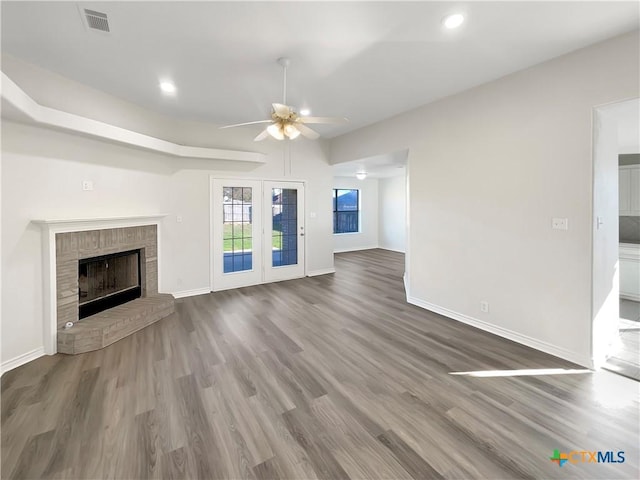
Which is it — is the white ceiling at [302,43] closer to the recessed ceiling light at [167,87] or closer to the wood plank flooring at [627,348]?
the recessed ceiling light at [167,87]

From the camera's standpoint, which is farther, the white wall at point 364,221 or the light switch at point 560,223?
the white wall at point 364,221

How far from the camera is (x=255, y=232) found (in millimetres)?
5645

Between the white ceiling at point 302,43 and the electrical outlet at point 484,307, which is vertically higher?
the white ceiling at point 302,43

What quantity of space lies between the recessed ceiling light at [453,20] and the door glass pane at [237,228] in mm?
4097

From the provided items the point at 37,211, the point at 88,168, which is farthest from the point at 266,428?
the point at 88,168

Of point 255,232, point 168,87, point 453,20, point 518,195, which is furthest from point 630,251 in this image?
point 168,87

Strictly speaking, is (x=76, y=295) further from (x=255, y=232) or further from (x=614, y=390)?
(x=614, y=390)

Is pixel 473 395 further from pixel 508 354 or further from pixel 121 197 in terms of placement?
pixel 121 197

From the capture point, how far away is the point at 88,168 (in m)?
3.50

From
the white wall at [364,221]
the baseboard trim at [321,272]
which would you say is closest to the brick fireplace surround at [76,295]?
the baseboard trim at [321,272]

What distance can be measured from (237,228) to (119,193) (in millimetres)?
1995

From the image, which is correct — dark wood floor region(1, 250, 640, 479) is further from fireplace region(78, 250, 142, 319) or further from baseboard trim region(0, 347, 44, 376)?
fireplace region(78, 250, 142, 319)

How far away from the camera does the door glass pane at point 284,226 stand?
589cm

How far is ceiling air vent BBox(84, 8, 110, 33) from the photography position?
2232 millimetres
